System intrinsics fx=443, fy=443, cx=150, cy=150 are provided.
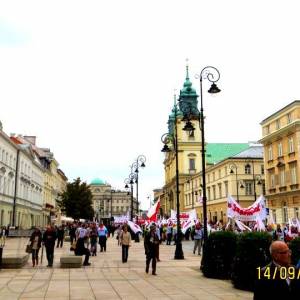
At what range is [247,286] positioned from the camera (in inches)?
466

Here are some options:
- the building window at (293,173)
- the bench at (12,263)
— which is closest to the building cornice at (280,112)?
the building window at (293,173)

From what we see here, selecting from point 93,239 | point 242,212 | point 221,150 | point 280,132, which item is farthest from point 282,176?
point 221,150

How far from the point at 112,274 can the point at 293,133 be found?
39195 millimetres

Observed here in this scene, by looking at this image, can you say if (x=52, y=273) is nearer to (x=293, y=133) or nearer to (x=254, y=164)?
(x=293, y=133)

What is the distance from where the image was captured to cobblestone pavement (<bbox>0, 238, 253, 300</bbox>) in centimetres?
1103

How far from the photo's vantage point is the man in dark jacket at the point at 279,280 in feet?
14.4

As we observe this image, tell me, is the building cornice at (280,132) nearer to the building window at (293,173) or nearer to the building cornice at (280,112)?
the building cornice at (280,112)

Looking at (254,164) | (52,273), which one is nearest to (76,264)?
(52,273)
